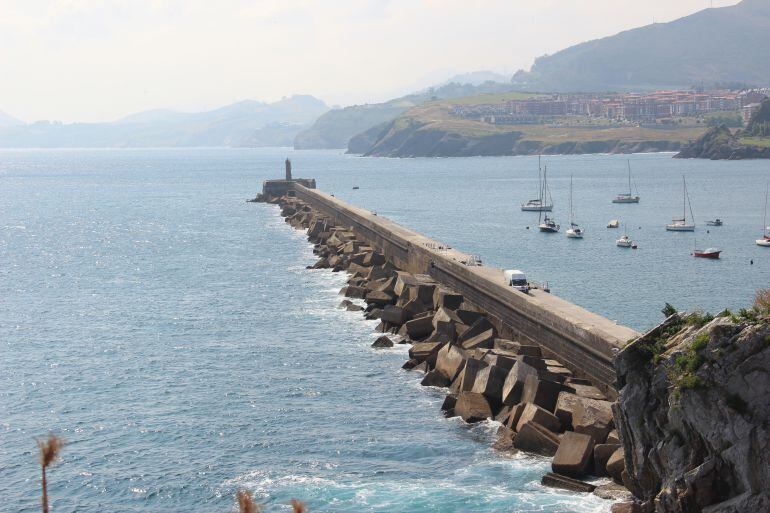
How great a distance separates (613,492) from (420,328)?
70.5ft

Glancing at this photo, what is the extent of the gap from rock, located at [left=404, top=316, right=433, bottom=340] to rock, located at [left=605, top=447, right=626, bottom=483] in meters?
20.0

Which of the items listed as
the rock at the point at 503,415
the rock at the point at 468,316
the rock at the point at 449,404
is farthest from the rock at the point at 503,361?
the rock at the point at 468,316

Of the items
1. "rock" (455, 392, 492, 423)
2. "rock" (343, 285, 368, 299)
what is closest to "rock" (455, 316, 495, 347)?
"rock" (455, 392, 492, 423)

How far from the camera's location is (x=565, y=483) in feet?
94.3

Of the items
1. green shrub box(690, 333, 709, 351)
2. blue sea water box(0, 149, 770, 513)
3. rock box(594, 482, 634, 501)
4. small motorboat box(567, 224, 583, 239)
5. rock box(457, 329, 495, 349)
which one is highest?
green shrub box(690, 333, 709, 351)

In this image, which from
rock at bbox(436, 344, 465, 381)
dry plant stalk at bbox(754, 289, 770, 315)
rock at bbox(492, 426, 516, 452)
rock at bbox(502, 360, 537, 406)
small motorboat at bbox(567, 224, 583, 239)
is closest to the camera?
dry plant stalk at bbox(754, 289, 770, 315)

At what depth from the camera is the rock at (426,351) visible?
4322 centimetres

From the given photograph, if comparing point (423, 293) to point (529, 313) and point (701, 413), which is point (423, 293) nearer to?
point (529, 313)

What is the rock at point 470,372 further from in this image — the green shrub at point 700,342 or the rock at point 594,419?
the green shrub at point 700,342

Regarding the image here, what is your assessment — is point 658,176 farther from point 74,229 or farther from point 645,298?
point 645,298

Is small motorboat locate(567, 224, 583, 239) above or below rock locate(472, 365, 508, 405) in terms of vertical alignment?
below

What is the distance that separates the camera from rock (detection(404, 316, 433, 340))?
1908 inches

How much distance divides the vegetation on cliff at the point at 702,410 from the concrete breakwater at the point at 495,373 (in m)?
4.16

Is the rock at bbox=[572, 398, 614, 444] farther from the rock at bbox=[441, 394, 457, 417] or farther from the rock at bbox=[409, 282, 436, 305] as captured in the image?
the rock at bbox=[409, 282, 436, 305]
